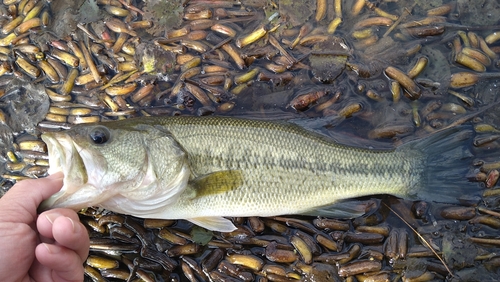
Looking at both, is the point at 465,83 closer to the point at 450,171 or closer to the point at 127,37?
the point at 450,171

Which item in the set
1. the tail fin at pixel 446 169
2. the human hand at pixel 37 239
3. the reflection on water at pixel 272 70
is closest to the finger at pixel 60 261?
the human hand at pixel 37 239

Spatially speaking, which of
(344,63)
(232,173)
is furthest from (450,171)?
(232,173)

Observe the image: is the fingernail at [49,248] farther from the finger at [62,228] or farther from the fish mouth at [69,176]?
the fish mouth at [69,176]

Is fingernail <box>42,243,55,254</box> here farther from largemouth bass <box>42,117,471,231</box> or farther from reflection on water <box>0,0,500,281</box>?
reflection on water <box>0,0,500,281</box>

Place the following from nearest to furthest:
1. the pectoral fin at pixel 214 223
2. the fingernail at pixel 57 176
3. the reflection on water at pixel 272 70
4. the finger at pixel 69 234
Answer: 1. the finger at pixel 69 234
2. the fingernail at pixel 57 176
3. the pectoral fin at pixel 214 223
4. the reflection on water at pixel 272 70

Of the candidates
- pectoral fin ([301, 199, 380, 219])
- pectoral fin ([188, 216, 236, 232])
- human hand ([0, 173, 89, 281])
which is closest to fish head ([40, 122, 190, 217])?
human hand ([0, 173, 89, 281])
